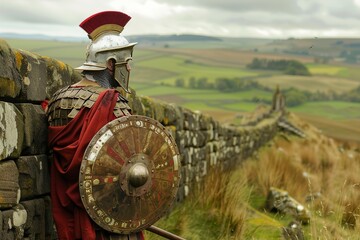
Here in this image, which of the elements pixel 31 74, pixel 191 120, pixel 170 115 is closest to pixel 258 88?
pixel 191 120

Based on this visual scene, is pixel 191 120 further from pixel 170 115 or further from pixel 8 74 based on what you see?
pixel 8 74

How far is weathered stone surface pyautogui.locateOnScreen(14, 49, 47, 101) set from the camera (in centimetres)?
307

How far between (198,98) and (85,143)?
1823 inches

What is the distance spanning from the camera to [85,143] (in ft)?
9.56

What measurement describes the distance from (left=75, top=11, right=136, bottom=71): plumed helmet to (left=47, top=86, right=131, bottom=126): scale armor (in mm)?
178

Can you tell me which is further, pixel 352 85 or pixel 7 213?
pixel 352 85

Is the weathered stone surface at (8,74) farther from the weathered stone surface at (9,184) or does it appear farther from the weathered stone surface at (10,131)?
the weathered stone surface at (9,184)

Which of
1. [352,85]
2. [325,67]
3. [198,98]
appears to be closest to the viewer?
[198,98]

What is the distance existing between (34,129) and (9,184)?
0.41 meters

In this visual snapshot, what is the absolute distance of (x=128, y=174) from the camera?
2971mm

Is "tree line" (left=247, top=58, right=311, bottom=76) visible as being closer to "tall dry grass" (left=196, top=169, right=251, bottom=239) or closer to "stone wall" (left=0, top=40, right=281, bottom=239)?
"tall dry grass" (left=196, top=169, right=251, bottom=239)

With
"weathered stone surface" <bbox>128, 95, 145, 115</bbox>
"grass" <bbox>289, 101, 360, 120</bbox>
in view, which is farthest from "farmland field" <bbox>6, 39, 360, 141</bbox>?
"weathered stone surface" <bbox>128, 95, 145, 115</bbox>

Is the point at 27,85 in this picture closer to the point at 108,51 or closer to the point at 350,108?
the point at 108,51

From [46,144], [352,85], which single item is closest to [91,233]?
[46,144]
